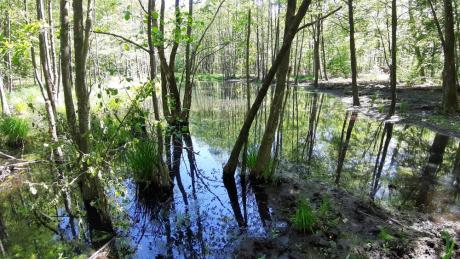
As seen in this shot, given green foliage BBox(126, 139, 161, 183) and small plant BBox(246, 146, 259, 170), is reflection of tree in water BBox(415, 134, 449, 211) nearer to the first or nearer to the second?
small plant BBox(246, 146, 259, 170)

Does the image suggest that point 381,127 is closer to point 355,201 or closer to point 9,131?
point 355,201

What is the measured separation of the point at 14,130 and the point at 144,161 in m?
5.69

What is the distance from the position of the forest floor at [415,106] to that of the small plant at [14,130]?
1397 cm

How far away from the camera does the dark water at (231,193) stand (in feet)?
16.0

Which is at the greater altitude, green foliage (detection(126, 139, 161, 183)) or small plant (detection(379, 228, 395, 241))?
green foliage (detection(126, 139, 161, 183))

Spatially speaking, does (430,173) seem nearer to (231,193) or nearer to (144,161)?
(231,193)

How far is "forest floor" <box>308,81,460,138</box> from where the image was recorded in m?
12.6

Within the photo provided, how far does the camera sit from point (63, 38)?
509cm

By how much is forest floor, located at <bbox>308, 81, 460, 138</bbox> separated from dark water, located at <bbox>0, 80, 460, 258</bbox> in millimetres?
572

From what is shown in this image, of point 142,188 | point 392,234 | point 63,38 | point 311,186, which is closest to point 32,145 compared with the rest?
point 142,188

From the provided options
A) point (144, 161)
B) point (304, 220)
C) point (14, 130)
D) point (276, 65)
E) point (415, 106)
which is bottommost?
point (304, 220)

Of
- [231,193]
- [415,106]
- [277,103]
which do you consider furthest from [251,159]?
[415,106]

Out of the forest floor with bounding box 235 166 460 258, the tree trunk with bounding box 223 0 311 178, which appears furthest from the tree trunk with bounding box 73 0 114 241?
the tree trunk with bounding box 223 0 311 178

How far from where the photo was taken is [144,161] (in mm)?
6656
